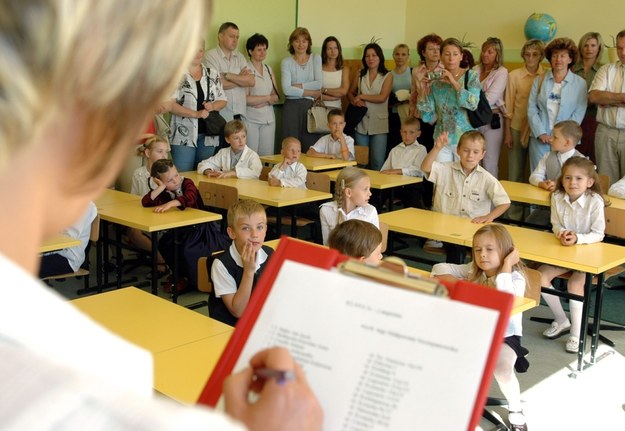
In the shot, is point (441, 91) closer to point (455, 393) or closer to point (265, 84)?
point (265, 84)

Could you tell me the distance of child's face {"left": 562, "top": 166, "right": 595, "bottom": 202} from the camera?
4.65 metres

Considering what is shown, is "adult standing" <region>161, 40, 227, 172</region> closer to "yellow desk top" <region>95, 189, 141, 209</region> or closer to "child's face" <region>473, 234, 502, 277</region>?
"yellow desk top" <region>95, 189, 141, 209</region>

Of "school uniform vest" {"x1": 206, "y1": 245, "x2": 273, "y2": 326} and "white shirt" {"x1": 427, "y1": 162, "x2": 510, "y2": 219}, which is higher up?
"white shirt" {"x1": 427, "y1": 162, "x2": 510, "y2": 219}

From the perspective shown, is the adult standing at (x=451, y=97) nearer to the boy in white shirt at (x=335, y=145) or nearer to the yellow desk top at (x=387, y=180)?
the yellow desk top at (x=387, y=180)

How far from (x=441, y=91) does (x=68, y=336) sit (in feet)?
21.6

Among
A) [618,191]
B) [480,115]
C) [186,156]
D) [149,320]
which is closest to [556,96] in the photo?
[480,115]

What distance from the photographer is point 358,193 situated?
15.5 ft

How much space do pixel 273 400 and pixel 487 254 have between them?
3.07 metres

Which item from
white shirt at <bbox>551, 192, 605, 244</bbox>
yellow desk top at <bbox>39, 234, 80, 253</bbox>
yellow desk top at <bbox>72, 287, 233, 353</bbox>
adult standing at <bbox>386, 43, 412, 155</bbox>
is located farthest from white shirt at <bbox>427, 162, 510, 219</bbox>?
adult standing at <bbox>386, 43, 412, 155</bbox>

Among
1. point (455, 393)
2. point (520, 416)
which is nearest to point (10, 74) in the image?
point (455, 393)

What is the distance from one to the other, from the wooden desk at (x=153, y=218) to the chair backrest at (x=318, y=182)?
1.38 meters

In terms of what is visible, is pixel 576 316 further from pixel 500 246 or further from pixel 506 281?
pixel 506 281

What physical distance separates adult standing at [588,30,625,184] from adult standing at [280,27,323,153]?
9.86 ft

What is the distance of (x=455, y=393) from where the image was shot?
0.75 metres
